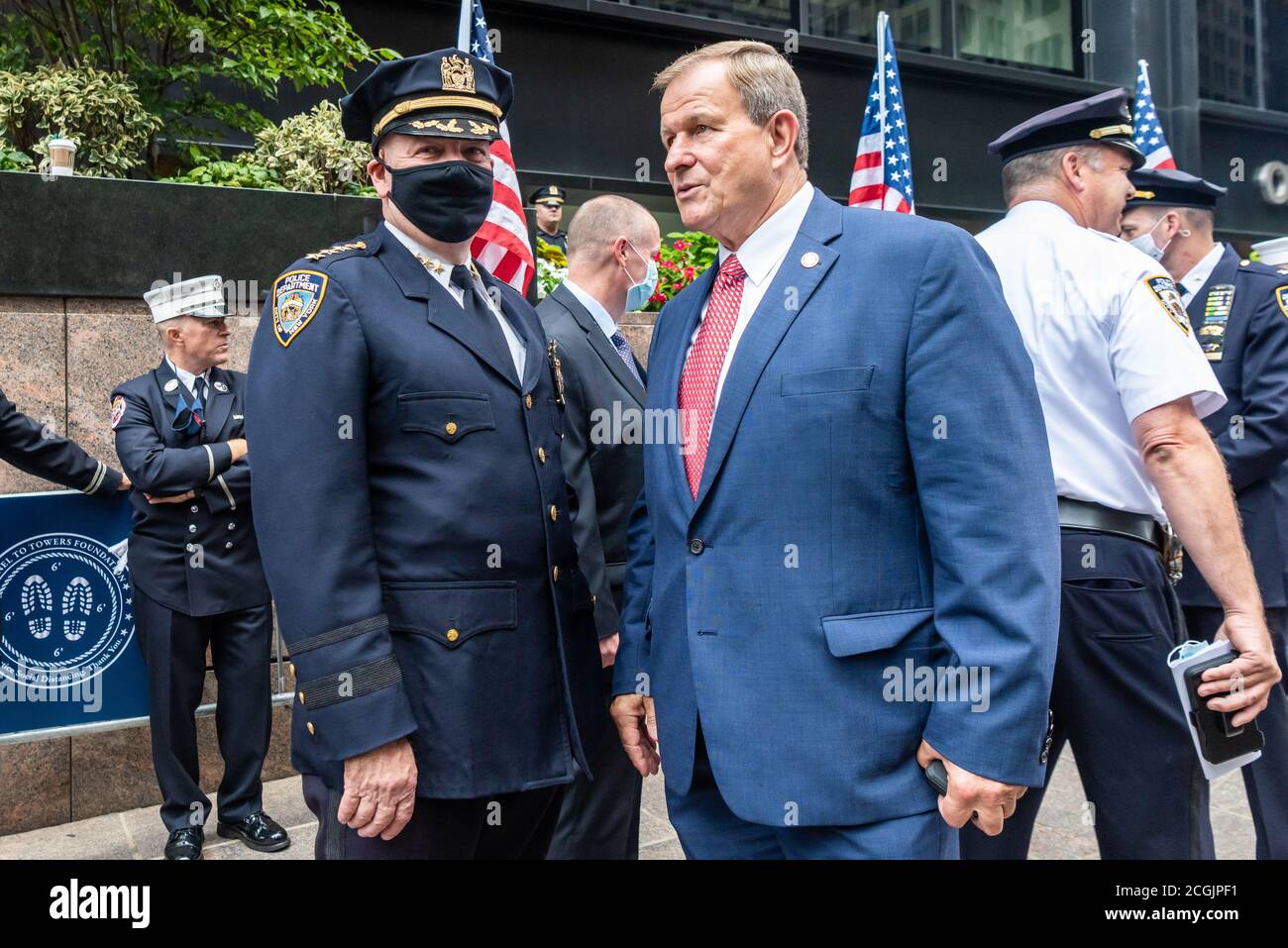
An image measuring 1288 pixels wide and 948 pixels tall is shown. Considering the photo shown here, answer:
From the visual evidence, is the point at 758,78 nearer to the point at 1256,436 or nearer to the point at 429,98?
the point at 429,98

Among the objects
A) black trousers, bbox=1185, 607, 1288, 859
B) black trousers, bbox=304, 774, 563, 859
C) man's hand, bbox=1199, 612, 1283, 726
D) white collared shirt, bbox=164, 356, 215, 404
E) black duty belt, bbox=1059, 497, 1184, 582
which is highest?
white collared shirt, bbox=164, 356, 215, 404

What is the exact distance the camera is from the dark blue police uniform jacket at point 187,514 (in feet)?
15.1

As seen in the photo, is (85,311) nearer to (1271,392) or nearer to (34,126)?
(34,126)

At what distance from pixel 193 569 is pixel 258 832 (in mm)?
1202

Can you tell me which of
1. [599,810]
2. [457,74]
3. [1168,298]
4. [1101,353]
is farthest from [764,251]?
[599,810]

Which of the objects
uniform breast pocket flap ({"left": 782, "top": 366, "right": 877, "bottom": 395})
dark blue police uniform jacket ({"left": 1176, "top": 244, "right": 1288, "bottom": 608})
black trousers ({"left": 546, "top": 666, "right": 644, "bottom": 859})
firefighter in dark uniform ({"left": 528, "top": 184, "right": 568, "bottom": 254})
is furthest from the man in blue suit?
firefighter in dark uniform ({"left": 528, "top": 184, "right": 568, "bottom": 254})

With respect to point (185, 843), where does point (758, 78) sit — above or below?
above

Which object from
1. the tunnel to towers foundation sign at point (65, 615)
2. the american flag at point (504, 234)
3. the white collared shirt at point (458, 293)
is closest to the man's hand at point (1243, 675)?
the white collared shirt at point (458, 293)

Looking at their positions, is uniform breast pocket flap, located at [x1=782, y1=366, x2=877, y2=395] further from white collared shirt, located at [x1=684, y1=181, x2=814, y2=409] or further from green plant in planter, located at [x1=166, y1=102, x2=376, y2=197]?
green plant in planter, located at [x1=166, y1=102, x2=376, y2=197]

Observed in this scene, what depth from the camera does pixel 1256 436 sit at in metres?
4.07

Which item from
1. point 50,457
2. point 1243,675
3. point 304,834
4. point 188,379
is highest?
point 188,379

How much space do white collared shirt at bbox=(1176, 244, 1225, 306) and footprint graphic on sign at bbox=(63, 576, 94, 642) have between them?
4.96 meters

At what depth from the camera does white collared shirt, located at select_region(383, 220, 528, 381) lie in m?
2.62

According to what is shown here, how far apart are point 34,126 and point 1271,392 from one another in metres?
6.42
